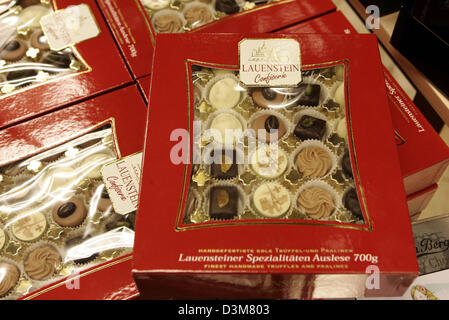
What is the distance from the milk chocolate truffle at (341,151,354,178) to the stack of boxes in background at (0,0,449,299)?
262mm

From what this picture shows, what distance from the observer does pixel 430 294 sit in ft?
4.09

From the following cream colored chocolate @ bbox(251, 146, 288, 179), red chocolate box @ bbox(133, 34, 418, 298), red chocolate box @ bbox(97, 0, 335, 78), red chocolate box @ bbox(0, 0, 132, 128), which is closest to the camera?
red chocolate box @ bbox(133, 34, 418, 298)

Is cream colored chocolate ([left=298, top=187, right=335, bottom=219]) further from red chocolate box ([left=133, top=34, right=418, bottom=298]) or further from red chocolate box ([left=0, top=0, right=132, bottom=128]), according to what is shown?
red chocolate box ([left=0, top=0, right=132, bottom=128])

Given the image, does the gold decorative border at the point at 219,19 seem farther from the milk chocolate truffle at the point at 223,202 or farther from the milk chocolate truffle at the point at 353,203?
the milk chocolate truffle at the point at 353,203

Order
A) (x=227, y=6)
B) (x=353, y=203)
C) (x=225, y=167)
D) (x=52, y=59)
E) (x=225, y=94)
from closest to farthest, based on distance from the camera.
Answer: (x=353, y=203)
(x=225, y=167)
(x=225, y=94)
(x=52, y=59)
(x=227, y=6)

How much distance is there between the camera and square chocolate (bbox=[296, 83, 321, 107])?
122 centimetres

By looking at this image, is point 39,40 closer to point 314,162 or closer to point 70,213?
point 70,213

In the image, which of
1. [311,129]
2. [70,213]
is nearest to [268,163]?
[311,129]

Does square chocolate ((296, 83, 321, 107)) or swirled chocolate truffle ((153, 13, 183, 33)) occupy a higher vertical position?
swirled chocolate truffle ((153, 13, 183, 33))

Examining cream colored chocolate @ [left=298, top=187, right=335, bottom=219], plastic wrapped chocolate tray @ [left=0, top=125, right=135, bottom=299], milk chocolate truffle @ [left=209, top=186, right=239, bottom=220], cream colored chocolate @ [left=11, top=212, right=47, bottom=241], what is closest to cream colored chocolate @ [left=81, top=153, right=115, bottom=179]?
plastic wrapped chocolate tray @ [left=0, top=125, right=135, bottom=299]

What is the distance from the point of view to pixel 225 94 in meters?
1.25

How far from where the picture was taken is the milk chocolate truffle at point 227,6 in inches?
63.0

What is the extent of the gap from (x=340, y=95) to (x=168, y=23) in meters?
0.76
